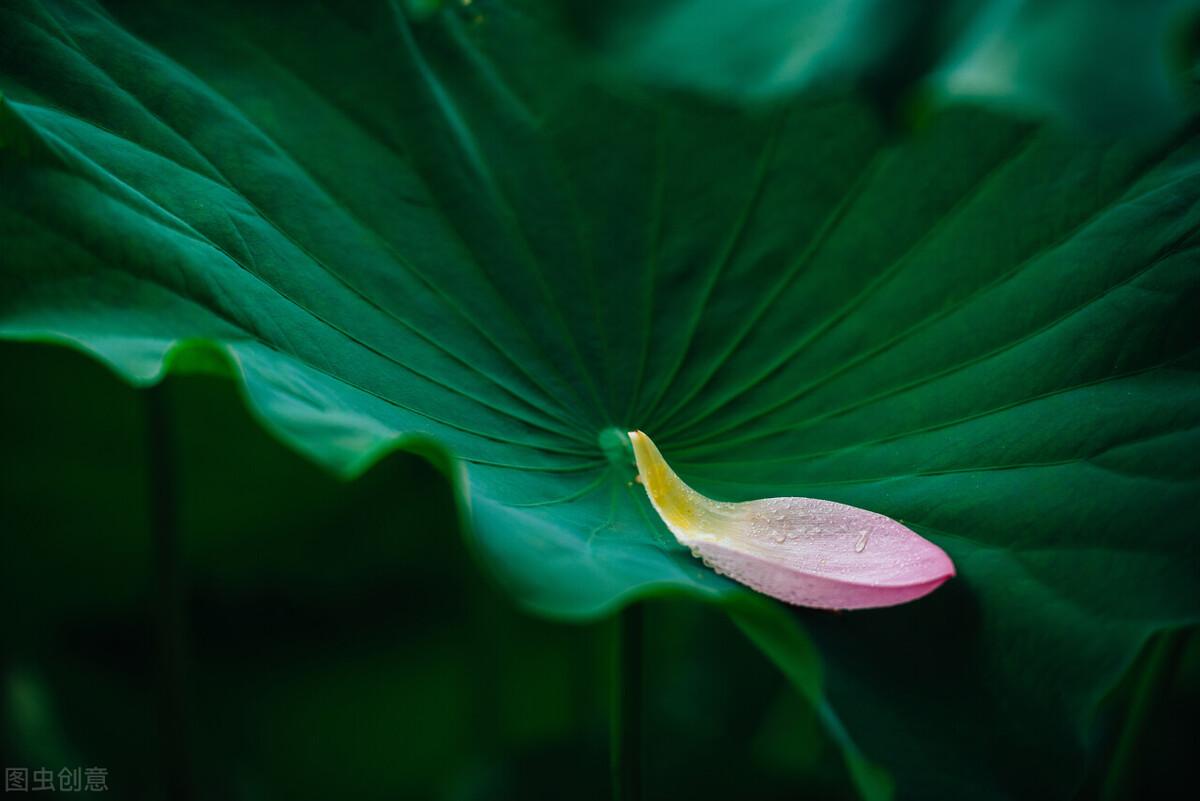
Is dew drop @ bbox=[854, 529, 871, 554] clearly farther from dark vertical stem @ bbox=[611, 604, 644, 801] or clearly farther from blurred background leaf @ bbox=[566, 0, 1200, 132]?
blurred background leaf @ bbox=[566, 0, 1200, 132]

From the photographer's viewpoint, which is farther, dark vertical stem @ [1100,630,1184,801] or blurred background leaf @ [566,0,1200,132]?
dark vertical stem @ [1100,630,1184,801]

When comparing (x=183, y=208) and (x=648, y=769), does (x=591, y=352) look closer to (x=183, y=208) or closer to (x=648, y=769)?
(x=183, y=208)

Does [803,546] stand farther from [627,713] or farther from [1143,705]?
[1143,705]

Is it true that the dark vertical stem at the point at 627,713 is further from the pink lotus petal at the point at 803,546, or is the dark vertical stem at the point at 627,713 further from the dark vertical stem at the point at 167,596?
the dark vertical stem at the point at 167,596

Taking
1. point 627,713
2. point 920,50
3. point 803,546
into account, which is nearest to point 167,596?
point 627,713

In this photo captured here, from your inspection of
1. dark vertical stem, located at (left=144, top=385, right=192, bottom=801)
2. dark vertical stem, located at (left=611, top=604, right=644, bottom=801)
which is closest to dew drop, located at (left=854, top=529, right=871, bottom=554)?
dark vertical stem, located at (left=611, top=604, right=644, bottom=801)

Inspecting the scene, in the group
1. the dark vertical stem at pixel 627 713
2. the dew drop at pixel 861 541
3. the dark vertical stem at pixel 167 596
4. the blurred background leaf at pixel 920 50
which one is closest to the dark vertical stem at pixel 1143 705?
the dew drop at pixel 861 541

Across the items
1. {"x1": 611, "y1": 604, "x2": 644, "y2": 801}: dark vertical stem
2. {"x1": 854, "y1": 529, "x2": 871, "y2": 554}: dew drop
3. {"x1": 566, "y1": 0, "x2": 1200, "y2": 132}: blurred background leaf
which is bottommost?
{"x1": 611, "y1": 604, "x2": 644, "y2": 801}: dark vertical stem
